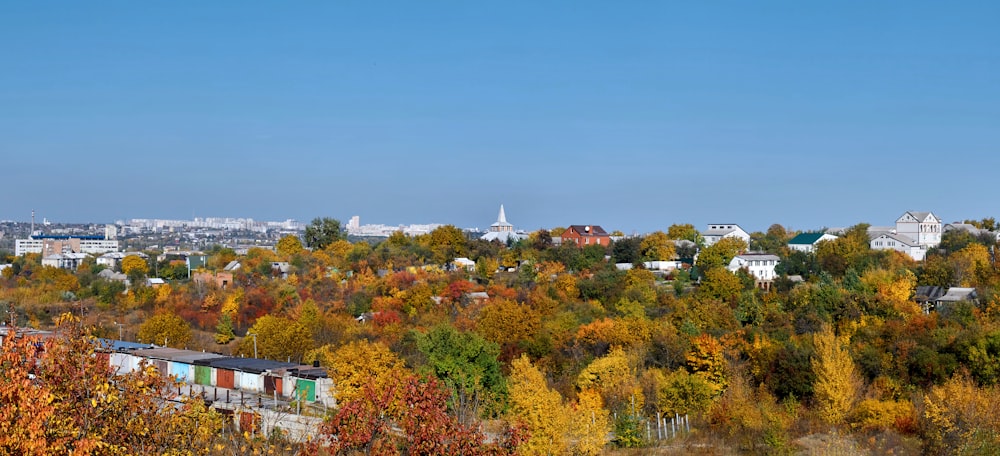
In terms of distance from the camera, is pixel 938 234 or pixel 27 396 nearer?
pixel 27 396

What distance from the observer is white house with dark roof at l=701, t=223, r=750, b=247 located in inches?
1866

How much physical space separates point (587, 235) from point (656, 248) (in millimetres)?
8742

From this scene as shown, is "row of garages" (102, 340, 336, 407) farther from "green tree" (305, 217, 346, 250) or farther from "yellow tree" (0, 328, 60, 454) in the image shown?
"green tree" (305, 217, 346, 250)

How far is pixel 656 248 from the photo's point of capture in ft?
133

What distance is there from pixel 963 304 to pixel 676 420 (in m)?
10.6

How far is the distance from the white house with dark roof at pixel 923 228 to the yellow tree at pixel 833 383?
999 inches

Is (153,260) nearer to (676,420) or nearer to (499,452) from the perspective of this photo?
(676,420)

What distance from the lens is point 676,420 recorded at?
19047mm

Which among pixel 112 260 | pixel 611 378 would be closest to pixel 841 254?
pixel 611 378

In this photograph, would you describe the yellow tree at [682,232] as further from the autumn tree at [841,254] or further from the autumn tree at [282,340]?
the autumn tree at [282,340]

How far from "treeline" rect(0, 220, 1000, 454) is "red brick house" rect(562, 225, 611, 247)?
5.10 m

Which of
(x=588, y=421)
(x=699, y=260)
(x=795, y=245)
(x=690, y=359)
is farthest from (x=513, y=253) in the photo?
(x=588, y=421)

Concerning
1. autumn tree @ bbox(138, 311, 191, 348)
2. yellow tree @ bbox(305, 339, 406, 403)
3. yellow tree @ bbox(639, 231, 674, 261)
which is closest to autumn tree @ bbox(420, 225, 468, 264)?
yellow tree @ bbox(639, 231, 674, 261)

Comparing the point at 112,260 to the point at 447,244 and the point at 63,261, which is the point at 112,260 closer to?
the point at 63,261
